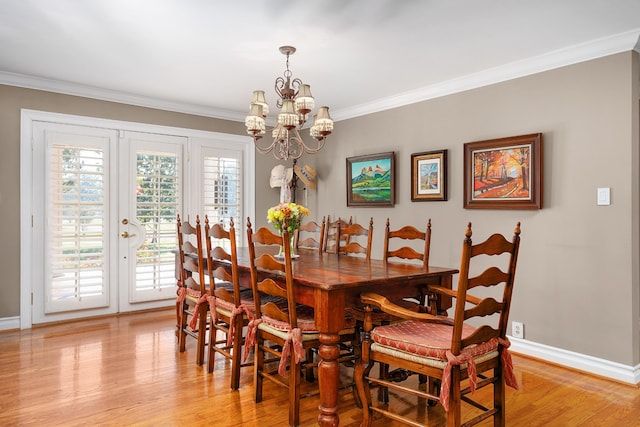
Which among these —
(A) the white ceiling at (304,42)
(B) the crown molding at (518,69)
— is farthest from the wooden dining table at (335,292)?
(B) the crown molding at (518,69)

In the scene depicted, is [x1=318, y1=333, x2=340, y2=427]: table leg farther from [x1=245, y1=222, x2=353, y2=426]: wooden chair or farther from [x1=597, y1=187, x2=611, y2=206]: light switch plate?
[x1=597, y1=187, x2=611, y2=206]: light switch plate

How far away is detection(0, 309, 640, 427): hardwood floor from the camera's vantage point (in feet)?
8.03

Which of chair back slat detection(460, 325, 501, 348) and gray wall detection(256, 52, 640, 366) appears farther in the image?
gray wall detection(256, 52, 640, 366)

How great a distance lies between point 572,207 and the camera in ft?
10.9

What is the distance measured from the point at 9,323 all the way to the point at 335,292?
3.65 meters

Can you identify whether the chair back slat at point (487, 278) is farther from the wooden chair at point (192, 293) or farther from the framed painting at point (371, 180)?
the framed painting at point (371, 180)

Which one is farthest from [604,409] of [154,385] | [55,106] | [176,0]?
[55,106]

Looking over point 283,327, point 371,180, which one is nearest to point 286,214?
point 283,327

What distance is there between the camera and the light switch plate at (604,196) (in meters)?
3.13

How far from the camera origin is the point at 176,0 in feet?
8.59

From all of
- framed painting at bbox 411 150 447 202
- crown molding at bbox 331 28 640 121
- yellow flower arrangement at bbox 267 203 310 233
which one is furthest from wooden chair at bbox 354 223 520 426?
A: framed painting at bbox 411 150 447 202

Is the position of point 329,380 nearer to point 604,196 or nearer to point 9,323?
point 604,196

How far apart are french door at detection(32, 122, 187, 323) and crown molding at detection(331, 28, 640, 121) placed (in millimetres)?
2513

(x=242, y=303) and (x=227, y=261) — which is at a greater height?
(x=227, y=261)
